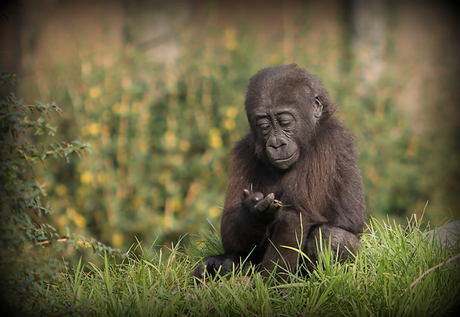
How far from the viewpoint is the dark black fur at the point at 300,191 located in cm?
430

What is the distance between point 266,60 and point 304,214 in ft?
16.2

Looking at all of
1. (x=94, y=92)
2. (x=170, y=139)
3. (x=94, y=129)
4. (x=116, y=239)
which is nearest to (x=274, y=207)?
(x=170, y=139)

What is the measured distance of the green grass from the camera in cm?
339

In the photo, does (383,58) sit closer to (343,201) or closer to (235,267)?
(343,201)

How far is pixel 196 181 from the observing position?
7.98 metres

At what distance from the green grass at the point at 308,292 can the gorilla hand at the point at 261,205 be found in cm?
57

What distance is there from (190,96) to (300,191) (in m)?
4.13

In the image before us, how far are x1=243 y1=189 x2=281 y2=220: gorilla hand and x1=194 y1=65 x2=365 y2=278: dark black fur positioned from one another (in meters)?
0.15

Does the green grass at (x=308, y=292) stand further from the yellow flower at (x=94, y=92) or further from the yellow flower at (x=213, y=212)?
the yellow flower at (x=94, y=92)

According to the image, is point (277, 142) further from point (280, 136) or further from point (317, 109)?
point (317, 109)

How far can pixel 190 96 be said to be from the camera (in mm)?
8109

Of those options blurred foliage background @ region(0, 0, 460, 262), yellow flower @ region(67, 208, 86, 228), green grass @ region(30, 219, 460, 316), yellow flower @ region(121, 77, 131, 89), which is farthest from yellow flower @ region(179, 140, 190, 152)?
green grass @ region(30, 219, 460, 316)

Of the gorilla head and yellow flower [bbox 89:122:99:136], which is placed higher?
the gorilla head

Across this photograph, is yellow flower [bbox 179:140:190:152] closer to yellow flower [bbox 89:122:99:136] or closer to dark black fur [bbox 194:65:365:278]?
yellow flower [bbox 89:122:99:136]
